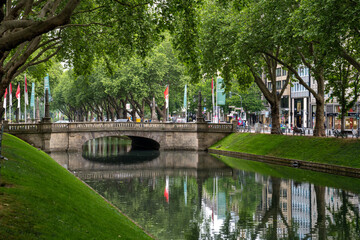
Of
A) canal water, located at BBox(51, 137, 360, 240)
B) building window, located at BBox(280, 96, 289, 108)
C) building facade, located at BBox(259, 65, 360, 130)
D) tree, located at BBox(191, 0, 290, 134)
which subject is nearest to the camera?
canal water, located at BBox(51, 137, 360, 240)

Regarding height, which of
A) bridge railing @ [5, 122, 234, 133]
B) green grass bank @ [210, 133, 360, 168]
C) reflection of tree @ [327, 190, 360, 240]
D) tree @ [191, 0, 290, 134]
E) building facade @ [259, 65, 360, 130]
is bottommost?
reflection of tree @ [327, 190, 360, 240]

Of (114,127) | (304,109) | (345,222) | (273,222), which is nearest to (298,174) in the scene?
(345,222)

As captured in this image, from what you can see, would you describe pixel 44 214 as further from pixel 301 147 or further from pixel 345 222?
pixel 301 147

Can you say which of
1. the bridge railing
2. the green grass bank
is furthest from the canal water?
the bridge railing

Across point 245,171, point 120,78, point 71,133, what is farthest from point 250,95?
point 245,171

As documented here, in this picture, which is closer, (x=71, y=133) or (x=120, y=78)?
(x=71, y=133)

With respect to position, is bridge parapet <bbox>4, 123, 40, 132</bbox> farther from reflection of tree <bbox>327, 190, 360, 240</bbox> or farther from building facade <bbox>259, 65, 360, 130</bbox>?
reflection of tree <bbox>327, 190, 360, 240</bbox>

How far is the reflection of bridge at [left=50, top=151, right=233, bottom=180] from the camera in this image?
1695 inches

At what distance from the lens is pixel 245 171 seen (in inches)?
1700

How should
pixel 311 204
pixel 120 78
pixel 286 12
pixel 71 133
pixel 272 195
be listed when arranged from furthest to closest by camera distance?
pixel 120 78, pixel 71 133, pixel 286 12, pixel 272 195, pixel 311 204

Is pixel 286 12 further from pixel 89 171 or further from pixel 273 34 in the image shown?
pixel 89 171

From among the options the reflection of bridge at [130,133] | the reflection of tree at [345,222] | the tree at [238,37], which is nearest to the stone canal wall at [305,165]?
the tree at [238,37]

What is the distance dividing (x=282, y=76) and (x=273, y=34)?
62782 millimetres

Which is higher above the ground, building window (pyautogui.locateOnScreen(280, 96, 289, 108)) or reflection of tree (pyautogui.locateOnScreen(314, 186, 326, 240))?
building window (pyautogui.locateOnScreen(280, 96, 289, 108))
